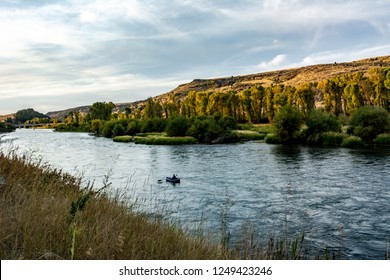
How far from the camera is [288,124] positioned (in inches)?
2282

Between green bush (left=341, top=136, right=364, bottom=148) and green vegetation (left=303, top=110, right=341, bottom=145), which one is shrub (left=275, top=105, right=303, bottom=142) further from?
green bush (left=341, top=136, right=364, bottom=148)

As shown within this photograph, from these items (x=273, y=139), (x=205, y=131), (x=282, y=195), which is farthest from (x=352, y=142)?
(x=282, y=195)

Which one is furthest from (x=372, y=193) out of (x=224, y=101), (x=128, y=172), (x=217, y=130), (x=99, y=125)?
(x=99, y=125)

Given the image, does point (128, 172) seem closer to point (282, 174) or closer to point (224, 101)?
point (282, 174)

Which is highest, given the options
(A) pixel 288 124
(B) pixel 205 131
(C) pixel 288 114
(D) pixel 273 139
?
(C) pixel 288 114

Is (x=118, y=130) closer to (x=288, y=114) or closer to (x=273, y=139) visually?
(x=273, y=139)

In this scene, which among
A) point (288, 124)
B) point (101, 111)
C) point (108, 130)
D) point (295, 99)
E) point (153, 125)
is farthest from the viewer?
point (101, 111)

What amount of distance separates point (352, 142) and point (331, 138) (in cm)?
429

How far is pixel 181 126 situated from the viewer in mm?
77125

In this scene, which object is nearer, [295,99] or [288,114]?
[288,114]

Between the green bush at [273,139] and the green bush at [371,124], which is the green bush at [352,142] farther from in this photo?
the green bush at [273,139]

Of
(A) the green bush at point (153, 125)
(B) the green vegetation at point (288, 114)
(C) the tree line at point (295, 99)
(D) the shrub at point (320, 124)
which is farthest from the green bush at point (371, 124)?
(A) the green bush at point (153, 125)

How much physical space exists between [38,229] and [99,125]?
11898 centimetres
